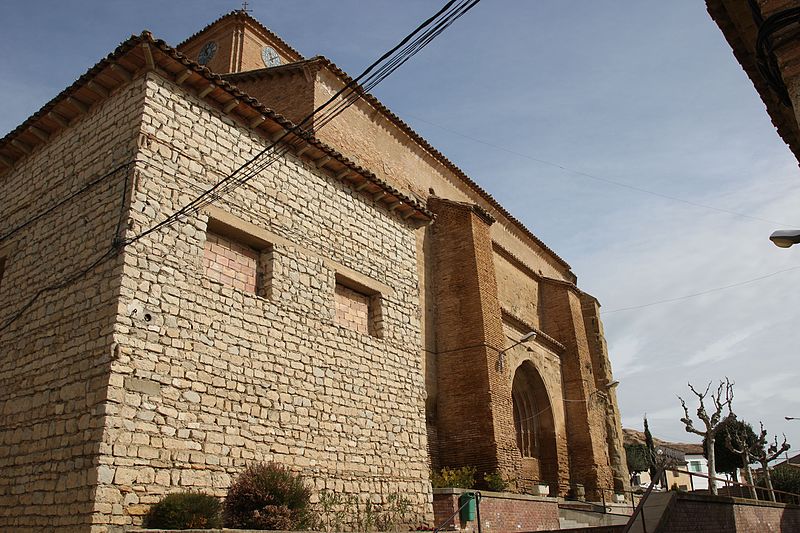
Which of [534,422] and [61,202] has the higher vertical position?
[61,202]

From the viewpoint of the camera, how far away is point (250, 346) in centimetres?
873

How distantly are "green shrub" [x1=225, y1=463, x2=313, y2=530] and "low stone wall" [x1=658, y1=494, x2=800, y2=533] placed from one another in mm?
6490

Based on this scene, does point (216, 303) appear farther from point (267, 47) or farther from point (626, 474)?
point (626, 474)

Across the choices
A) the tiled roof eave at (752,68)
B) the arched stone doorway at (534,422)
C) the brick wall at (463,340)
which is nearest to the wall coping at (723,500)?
the brick wall at (463,340)

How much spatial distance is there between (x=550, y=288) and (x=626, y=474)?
7.97m

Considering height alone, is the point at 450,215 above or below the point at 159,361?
above

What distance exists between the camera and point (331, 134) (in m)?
16.0

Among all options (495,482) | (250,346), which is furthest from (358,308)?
(495,482)

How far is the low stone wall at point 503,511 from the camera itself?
1127cm

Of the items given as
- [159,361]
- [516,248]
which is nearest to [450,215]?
[516,248]

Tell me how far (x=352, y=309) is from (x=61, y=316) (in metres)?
4.62

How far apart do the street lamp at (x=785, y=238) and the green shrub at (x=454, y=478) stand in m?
8.88

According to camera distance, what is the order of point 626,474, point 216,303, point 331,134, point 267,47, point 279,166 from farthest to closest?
point 626,474 → point 267,47 → point 331,134 → point 279,166 → point 216,303

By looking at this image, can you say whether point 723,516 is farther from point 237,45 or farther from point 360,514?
point 237,45
